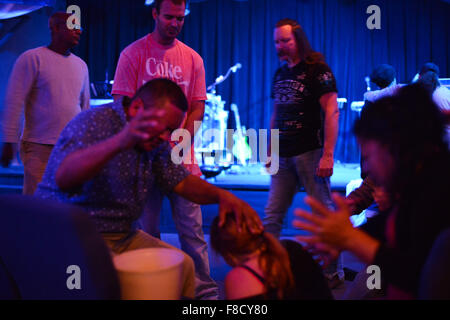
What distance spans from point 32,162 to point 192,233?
1011mm

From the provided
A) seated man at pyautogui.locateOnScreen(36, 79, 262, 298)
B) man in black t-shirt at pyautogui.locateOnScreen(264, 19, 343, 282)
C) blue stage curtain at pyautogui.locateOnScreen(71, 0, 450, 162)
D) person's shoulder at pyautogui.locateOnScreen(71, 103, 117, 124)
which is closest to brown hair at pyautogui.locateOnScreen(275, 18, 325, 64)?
man in black t-shirt at pyautogui.locateOnScreen(264, 19, 343, 282)

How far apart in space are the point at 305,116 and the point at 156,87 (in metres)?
1.28

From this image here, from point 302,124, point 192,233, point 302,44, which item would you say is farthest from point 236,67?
point 192,233

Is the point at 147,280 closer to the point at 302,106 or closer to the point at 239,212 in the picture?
the point at 239,212

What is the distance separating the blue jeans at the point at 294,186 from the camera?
226cm

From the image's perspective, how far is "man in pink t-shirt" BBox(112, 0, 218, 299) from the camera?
2.03m

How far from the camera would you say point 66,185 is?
1145mm

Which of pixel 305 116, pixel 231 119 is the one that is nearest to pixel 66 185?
pixel 305 116

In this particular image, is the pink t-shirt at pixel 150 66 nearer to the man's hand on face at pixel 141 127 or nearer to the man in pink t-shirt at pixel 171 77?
the man in pink t-shirt at pixel 171 77

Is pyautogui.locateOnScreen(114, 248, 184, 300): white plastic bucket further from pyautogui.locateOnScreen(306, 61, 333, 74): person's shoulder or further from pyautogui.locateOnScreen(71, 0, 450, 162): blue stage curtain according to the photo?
pyautogui.locateOnScreen(71, 0, 450, 162): blue stage curtain

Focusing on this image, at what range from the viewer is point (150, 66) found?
6.85 feet

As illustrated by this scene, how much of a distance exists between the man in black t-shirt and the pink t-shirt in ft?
1.85

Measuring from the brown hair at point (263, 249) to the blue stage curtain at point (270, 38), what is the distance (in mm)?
7290
